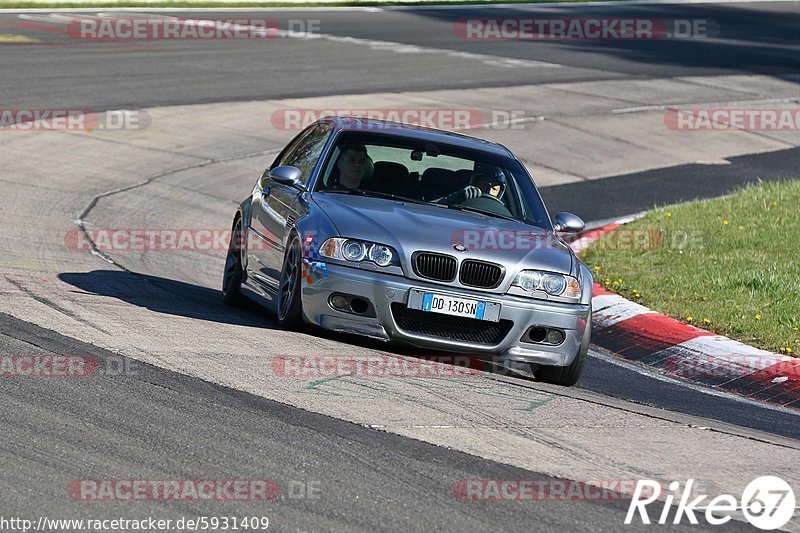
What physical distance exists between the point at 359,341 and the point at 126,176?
26.7ft

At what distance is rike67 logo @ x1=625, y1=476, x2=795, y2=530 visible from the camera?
5602 millimetres

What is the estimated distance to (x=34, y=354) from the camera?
7.22 meters

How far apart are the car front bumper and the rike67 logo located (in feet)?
8.08

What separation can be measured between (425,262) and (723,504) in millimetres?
3031

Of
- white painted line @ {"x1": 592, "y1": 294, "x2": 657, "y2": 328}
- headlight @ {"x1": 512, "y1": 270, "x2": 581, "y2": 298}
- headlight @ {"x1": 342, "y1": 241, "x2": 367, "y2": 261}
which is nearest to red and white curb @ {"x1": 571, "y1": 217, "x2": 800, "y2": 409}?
→ white painted line @ {"x1": 592, "y1": 294, "x2": 657, "y2": 328}

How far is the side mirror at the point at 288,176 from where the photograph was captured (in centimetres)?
964

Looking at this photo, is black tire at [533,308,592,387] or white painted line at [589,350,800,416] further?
white painted line at [589,350,800,416]

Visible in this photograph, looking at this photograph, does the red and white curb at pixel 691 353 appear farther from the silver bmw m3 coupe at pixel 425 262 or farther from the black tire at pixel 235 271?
the black tire at pixel 235 271

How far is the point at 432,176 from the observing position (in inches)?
383

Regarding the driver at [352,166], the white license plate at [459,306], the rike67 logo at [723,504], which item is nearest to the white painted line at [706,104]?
the driver at [352,166]

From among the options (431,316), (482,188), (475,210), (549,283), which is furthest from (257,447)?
(482,188)

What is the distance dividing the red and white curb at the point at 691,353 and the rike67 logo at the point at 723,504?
3.07 m

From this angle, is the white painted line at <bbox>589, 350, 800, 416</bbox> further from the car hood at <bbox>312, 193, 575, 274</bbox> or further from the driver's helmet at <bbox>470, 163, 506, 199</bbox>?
the driver's helmet at <bbox>470, 163, 506, 199</bbox>

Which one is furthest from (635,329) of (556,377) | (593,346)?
(556,377)
